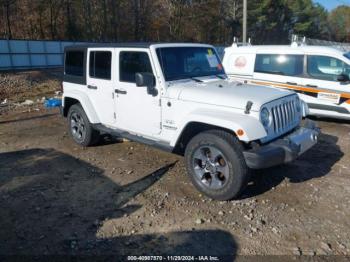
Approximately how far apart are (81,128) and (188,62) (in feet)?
8.84

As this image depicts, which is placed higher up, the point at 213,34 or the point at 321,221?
the point at 213,34

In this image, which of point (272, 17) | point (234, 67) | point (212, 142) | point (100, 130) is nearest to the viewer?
point (212, 142)

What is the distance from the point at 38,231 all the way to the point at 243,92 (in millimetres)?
3052

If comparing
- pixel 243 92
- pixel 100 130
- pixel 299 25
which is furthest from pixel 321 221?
pixel 299 25

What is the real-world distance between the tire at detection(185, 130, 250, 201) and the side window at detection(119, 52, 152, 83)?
1.40 meters

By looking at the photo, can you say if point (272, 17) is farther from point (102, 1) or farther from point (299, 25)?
point (102, 1)

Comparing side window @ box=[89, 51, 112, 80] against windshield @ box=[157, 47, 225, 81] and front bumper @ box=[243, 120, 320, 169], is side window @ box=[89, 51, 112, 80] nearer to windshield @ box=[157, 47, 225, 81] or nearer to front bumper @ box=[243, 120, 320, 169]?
windshield @ box=[157, 47, 225, 81]

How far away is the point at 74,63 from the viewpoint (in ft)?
21.7

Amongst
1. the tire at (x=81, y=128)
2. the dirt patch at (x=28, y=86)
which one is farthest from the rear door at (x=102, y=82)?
the dirt patch at (x=28, y=86)

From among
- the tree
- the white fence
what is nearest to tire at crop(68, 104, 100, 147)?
the white fence

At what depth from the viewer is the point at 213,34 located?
4566cm

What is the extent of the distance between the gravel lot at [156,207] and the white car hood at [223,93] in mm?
1279

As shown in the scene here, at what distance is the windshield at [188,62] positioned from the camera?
500 cm

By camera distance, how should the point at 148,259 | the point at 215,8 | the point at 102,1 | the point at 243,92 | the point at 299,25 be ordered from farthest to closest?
the point at 299,25, the point at 215,8, the point at 102,1, the point at 243,92, the point at 148,259
